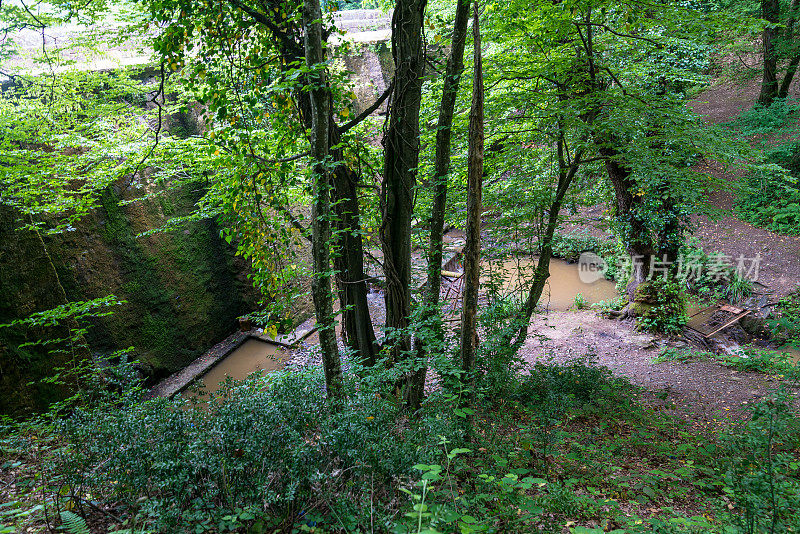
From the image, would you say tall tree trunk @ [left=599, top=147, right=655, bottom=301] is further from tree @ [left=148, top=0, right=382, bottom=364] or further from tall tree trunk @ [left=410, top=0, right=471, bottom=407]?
tree @ [left=148, top=0, right=382, bottom=364]

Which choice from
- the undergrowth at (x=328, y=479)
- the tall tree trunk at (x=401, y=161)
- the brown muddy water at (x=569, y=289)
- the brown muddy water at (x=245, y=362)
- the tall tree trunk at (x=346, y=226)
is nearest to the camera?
the undergrowth at (x=328, y=479)

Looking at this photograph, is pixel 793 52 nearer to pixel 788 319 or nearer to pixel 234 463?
pixel 788 319

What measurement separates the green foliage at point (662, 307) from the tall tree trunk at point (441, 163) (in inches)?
253

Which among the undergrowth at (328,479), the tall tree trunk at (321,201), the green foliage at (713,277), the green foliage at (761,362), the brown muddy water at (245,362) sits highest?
the tall tree trunk at (321,201)

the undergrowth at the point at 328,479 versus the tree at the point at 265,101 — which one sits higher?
the tree at the point at 265,101

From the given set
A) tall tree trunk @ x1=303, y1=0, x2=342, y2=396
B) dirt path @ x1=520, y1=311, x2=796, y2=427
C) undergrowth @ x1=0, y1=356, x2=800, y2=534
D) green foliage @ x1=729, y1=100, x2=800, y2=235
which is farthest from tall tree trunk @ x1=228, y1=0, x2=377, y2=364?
green foliage @ x1=729, y1=100, x2=800, y2=235

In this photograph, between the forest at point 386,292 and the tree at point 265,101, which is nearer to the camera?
the forest at point 386,292

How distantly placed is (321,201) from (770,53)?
15299 mm

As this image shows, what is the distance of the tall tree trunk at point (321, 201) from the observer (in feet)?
10.6

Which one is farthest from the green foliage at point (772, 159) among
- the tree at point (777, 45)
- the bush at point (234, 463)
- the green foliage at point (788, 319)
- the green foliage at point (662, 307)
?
the bush at point (234, 463)

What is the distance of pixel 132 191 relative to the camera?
29.1 feet

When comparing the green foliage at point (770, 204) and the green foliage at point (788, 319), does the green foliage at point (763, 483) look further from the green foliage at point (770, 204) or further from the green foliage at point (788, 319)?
the green foliage at point (770, 204)

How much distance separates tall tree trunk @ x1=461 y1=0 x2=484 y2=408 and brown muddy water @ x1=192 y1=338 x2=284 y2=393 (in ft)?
19.6

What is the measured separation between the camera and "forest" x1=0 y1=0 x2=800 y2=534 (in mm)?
2238
